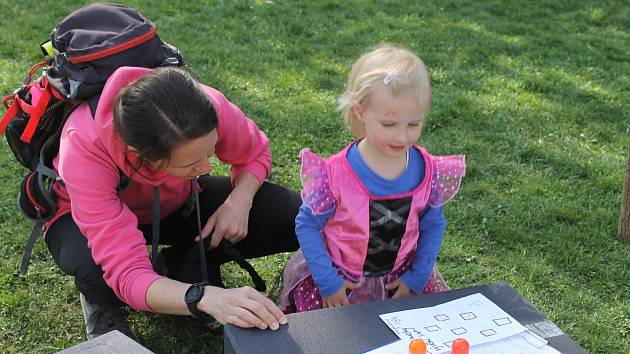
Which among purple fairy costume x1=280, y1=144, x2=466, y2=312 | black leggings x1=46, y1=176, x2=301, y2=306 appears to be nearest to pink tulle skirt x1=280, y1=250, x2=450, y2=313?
purple fairy costume x1=280, y1=144, x2=466, y2=312

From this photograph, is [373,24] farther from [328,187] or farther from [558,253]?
[328,187]

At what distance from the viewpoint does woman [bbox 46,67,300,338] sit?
6.41ft

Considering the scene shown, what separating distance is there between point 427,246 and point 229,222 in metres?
0.71

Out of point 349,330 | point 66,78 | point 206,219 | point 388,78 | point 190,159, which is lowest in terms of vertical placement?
point 206,219

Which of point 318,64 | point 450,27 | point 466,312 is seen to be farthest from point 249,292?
point 450,27

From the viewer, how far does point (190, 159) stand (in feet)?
6.72

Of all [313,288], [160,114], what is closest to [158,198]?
[160,114]

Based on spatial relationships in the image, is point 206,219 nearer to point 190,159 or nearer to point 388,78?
point 190,159

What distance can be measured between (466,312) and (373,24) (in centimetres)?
428

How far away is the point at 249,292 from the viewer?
1.90 meters

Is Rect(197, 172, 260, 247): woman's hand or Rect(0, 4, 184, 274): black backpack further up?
Rect(0, 4, 184, 274): black backpack

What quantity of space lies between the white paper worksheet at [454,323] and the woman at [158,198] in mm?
346

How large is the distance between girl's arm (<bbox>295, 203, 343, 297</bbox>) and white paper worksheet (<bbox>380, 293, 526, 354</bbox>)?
288 mm

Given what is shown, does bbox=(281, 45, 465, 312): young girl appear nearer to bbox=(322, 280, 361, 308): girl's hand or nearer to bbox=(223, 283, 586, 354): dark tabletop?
bbox=(322, 280, 361, 308): girl's hand
